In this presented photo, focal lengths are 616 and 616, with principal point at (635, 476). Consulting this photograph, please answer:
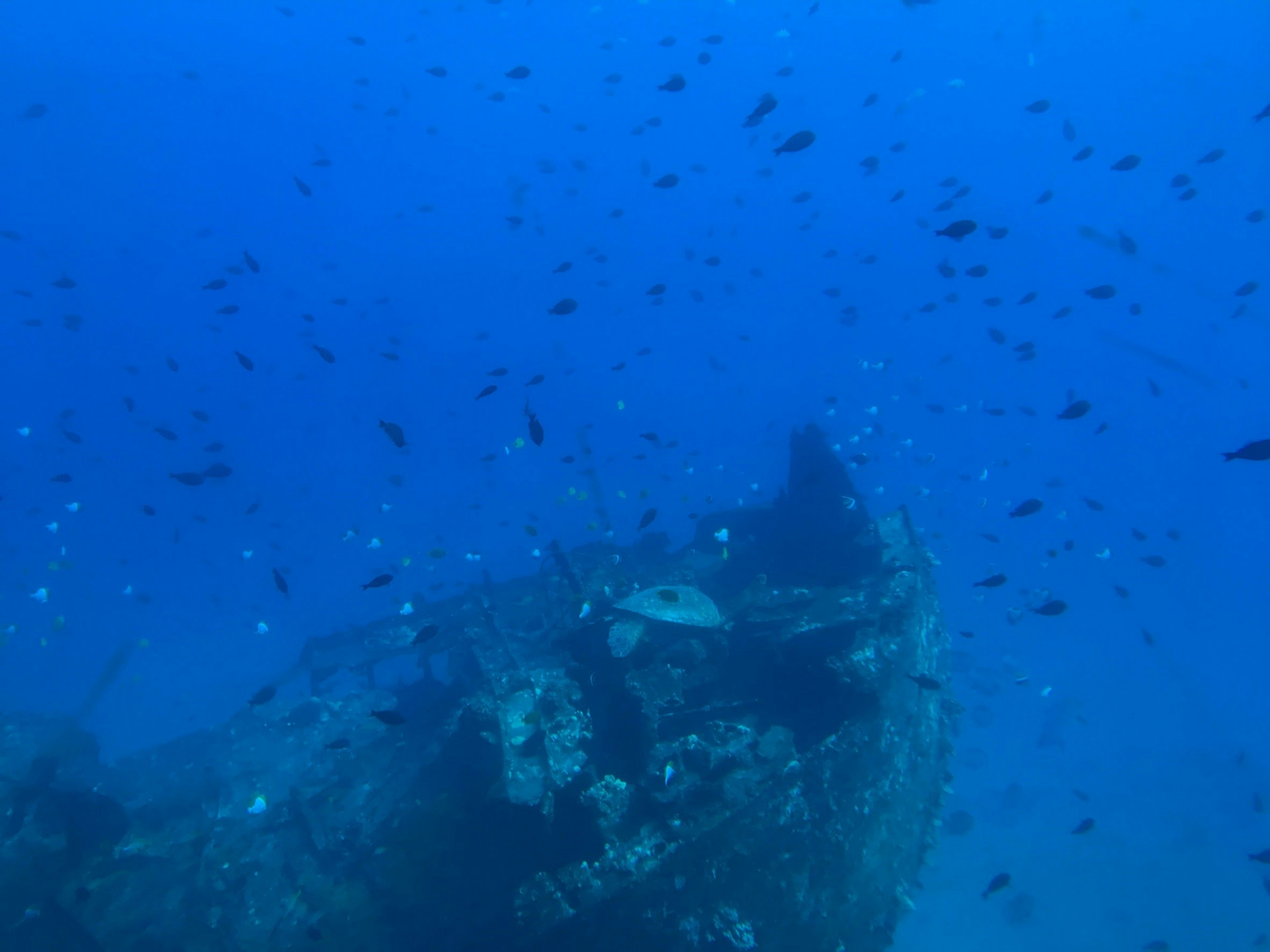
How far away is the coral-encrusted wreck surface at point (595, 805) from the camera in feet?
25.4

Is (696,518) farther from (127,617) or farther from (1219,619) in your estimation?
(127,617)

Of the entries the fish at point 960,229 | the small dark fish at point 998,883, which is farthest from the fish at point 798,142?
the small dark fish at point 998,883

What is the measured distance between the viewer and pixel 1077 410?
11.4 meters

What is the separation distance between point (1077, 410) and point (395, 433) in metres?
12.2

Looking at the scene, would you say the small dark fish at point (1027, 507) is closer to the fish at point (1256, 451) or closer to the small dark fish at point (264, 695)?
the fish at point (1256, 451)

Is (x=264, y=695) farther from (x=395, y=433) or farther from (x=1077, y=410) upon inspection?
(x=1077, y=410)

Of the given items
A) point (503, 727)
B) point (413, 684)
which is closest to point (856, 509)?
point (503, 727)

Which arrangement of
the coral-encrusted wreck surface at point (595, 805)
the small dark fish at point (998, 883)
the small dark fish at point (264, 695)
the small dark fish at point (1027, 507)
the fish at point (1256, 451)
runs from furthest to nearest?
the small dark fish at point (264, 695)
the small dark fish at point (1027, 507)
the small dark fish at point (998, 883)
the coral-encrusted wreck surface at point (595, 805)
the fish at point (1256, 451)

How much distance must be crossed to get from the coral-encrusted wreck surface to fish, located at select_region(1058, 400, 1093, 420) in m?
3.94

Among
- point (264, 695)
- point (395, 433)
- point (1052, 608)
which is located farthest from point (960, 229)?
point (264, 695)

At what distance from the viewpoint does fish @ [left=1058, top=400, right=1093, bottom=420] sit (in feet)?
36.2

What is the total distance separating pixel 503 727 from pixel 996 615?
68687mm

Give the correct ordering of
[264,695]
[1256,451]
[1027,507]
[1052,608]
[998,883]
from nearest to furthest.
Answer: [1256,451] < [998,883] < [1052,608] < [1027,507] < [264,695]

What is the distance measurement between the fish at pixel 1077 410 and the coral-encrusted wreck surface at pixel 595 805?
12.9ft
